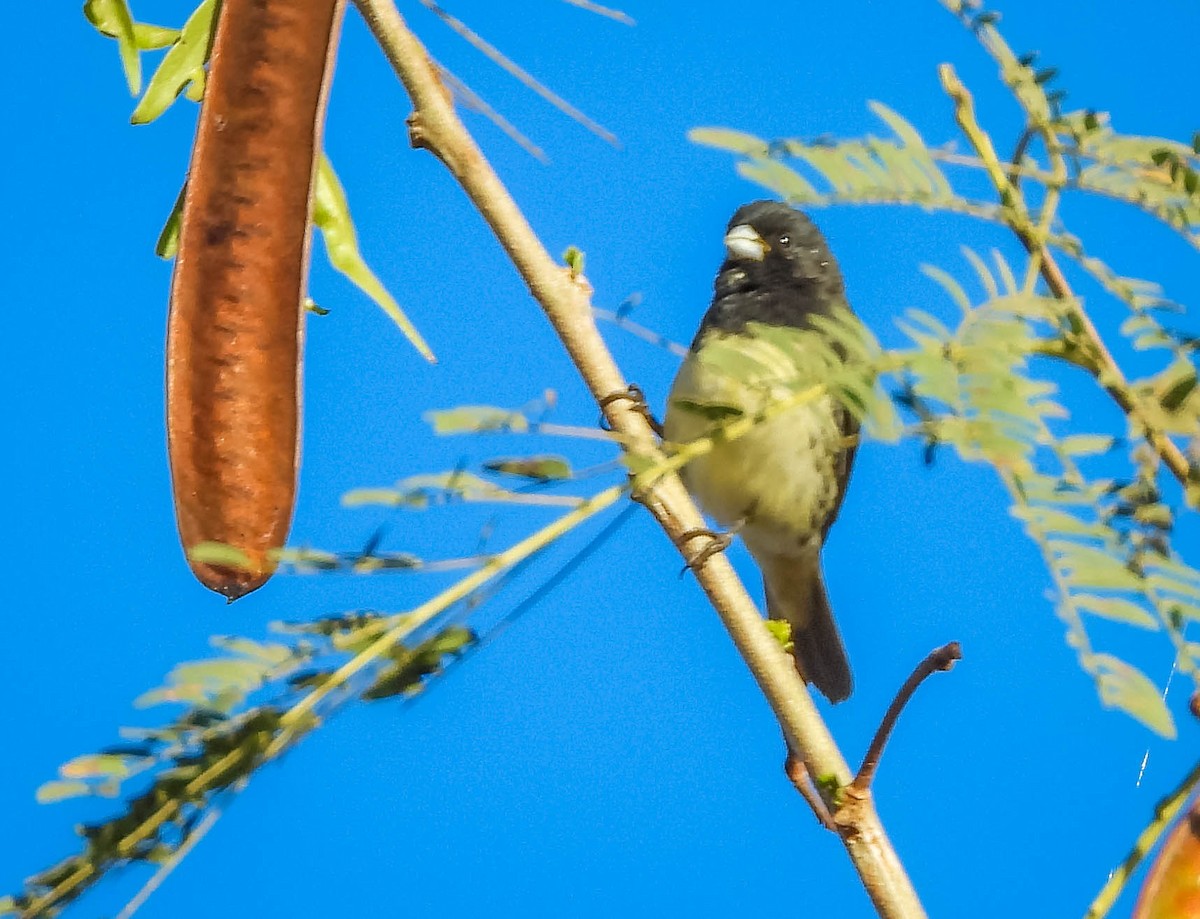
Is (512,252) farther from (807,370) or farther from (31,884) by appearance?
(31,884)

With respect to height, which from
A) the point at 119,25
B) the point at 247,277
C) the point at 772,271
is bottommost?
the point at 247,277

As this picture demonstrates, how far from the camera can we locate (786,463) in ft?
4.75

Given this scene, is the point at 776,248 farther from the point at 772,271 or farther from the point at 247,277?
the point at 247,277

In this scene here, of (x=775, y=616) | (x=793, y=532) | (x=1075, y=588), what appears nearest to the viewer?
(x=1075, y=588)

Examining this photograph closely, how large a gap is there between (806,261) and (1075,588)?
3.79 feet

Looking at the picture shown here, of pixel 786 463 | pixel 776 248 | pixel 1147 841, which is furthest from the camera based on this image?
pixel 776 248

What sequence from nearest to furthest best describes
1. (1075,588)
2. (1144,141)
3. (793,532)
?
(1075,588) < (1144,141) < (793,532)

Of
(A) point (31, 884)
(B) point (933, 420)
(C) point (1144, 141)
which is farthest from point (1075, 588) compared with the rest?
(A) point (31, 884)

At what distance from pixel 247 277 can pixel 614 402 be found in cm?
18

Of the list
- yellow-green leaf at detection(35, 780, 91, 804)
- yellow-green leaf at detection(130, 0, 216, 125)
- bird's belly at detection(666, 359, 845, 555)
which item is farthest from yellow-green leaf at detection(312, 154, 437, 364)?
bird's belly at detection(666, 359, 845, 555)

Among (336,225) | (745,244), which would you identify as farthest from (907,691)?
(745,244)

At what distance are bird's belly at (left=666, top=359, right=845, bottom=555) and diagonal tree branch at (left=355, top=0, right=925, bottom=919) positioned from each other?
0.71 m

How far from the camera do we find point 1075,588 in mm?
456

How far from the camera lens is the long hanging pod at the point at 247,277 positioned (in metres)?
0.61
